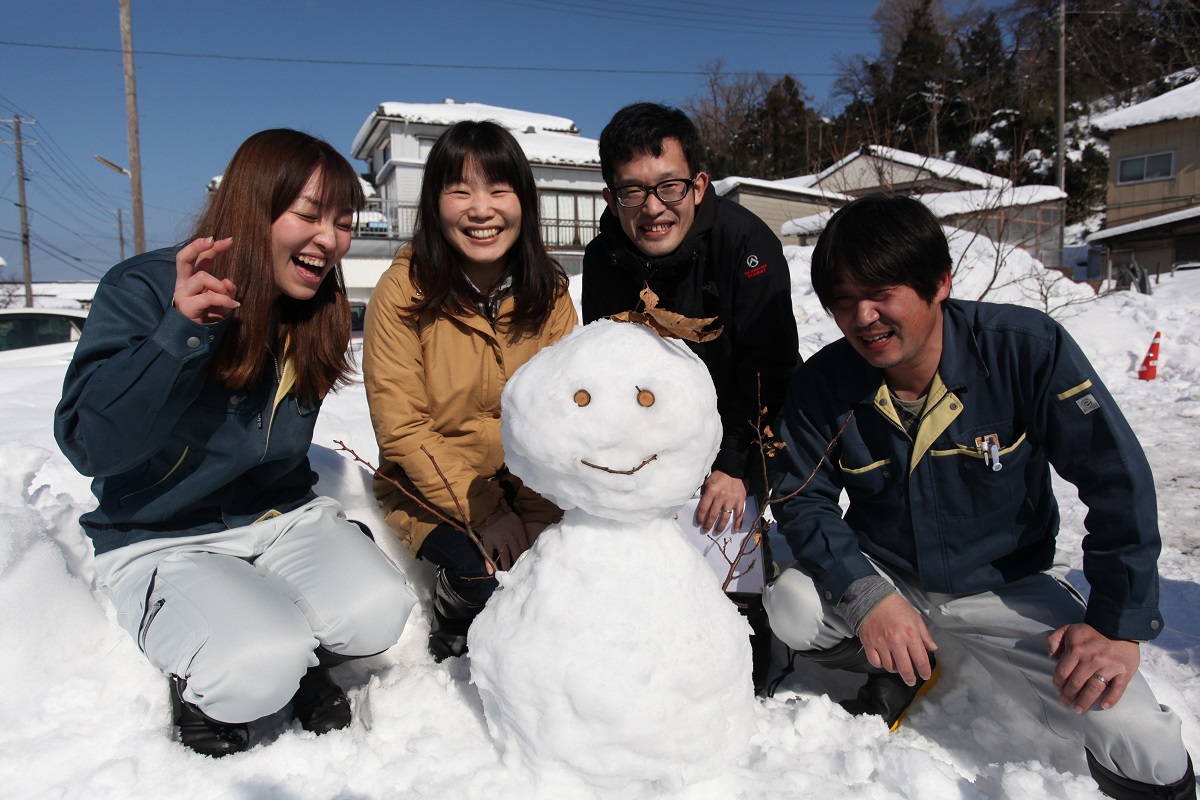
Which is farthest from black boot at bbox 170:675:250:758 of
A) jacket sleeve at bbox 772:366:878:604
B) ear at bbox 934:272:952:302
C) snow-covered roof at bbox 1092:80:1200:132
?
snow-covered roof at bbox 1092:80:1200:132

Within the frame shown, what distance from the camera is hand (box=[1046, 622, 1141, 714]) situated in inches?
62.9

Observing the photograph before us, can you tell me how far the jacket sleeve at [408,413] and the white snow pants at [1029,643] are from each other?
97cm

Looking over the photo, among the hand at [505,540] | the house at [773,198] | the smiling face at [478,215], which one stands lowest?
the hand at [505,540]

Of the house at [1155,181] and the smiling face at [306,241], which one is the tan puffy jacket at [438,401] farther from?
the house at [1155,181]

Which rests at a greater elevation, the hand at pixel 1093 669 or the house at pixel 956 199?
the house at pixel 956 199

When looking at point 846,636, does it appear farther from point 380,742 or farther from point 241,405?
point 241,405

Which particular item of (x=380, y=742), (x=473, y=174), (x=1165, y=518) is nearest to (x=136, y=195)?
(x=473, y=174)

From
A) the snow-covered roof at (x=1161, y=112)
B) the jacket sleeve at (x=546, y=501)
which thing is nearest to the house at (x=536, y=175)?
the snow-covered roof at (x=1161, y=112)

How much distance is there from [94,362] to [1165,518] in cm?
445

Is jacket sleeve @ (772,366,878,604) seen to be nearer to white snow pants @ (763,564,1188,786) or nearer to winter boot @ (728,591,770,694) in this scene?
white snow pants @ (763,564,1188,786)

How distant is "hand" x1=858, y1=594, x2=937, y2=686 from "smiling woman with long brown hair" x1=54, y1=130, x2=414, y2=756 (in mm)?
1253

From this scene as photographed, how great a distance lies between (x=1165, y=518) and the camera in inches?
137

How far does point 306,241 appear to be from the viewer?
190 centimetres

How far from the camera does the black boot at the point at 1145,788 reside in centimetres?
154
